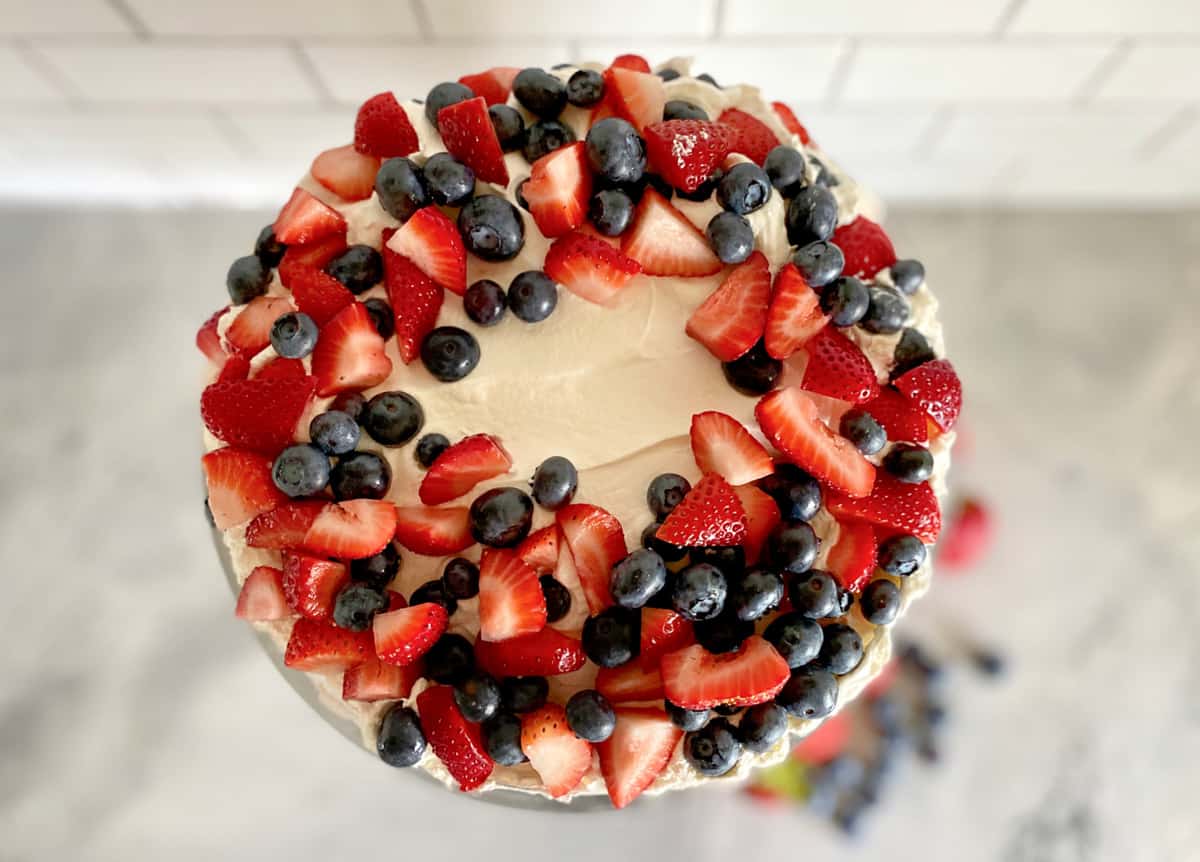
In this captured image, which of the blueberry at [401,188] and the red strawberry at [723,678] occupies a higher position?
the blueberry at [401,188]

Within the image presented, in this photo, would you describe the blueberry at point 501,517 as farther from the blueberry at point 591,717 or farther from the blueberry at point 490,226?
the blueberry at point 490,226

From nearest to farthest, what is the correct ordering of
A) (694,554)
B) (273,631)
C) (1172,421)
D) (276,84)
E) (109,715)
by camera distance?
(694,554), (273,631), (276,84), (109,715), (1172,421)

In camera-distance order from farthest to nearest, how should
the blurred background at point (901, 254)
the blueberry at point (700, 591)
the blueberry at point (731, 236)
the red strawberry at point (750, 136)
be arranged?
the blurred background at point (901, 254) → the red strawberry at point (750, 136) → the blueberry at point (731, 236) → the blueberry at point (700, 591)

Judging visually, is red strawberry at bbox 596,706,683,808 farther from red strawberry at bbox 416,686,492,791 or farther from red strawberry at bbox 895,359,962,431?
red strawberry at bbox 895,359,962,431

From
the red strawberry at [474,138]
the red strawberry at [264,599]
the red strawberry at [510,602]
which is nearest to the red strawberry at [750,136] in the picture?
the red strawberry at [474,138]

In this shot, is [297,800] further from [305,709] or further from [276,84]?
[276,84]

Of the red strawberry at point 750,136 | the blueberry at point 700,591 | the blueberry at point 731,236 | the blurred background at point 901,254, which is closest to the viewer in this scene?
the blueberry at point 700,591

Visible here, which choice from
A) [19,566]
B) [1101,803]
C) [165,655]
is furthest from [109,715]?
[1101,803]
